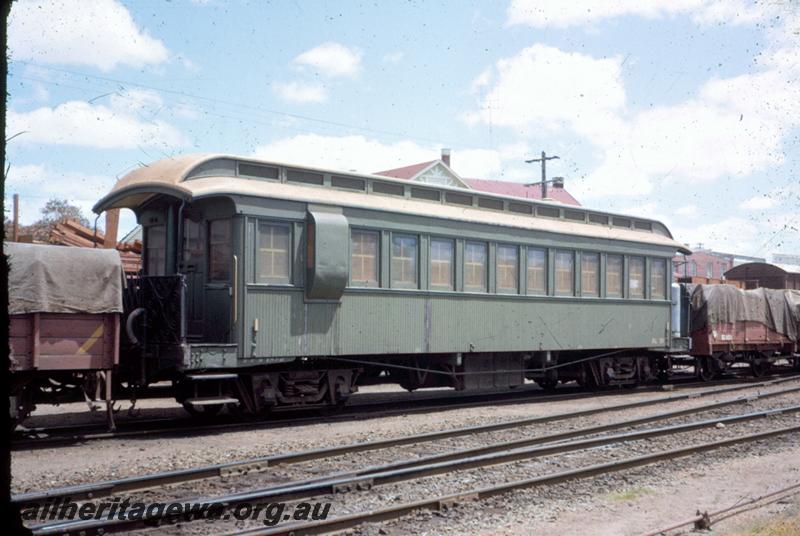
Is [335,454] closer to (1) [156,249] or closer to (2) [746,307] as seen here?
(1) [156,249]

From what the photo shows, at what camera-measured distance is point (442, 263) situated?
Answer: 13.2m

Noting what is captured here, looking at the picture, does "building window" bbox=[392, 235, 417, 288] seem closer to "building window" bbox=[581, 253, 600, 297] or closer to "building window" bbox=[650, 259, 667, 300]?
"building window" bbox=[581, 253, 600, 297]

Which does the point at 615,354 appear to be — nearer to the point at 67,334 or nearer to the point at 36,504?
the point at 67,334

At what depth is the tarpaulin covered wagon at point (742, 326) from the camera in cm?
1984

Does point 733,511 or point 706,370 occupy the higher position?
point 706,370

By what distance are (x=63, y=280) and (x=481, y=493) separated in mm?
5601

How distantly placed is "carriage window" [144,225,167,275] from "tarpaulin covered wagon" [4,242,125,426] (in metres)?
2.21

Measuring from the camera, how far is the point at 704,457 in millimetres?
9484

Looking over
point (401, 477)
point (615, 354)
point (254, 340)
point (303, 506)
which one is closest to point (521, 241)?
point (615, 354)

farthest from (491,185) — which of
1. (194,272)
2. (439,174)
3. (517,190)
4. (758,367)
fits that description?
(194,272)

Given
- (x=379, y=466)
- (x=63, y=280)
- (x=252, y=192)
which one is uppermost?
(x=252, y=192)

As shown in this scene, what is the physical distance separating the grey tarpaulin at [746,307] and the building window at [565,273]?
599 centimetres

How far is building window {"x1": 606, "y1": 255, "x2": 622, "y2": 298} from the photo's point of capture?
645 inches

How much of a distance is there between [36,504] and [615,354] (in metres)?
13.2
